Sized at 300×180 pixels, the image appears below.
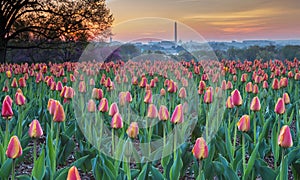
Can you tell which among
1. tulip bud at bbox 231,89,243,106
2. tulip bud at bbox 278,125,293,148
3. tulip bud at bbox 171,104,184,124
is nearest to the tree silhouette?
tulip bud at bbox 231,89,243,106

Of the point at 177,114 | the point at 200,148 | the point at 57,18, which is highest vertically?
the point at 57,18

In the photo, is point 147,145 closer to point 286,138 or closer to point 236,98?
point 236,98

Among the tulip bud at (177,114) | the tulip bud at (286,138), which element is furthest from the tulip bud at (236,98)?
the tulip bud at (286,138)

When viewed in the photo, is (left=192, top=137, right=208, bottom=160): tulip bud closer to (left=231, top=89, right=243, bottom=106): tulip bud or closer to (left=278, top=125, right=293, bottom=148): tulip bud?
(left=278, top=125, right=293, bottom=148): tulip bud

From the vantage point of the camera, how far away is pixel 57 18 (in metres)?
20.0

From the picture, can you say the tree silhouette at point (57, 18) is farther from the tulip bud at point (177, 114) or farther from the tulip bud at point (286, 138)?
the tulip bud at point (286, 138)

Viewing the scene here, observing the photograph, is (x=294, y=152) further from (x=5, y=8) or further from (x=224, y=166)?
(x=5, y=8)

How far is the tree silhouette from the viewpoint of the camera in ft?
64.3

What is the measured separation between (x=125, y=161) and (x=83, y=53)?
2044 centimetres

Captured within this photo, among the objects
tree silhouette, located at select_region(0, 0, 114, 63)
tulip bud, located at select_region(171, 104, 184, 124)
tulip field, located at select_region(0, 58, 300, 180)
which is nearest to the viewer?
tulip field, located at select_region(0, 58, 300, 180)

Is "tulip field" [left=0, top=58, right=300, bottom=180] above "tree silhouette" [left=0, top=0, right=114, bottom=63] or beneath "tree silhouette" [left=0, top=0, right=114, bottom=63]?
beneath

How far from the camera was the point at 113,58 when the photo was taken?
22312mm

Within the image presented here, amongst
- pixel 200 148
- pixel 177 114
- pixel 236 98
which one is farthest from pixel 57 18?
pixel 200 148

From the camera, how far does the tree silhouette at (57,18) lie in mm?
19609
